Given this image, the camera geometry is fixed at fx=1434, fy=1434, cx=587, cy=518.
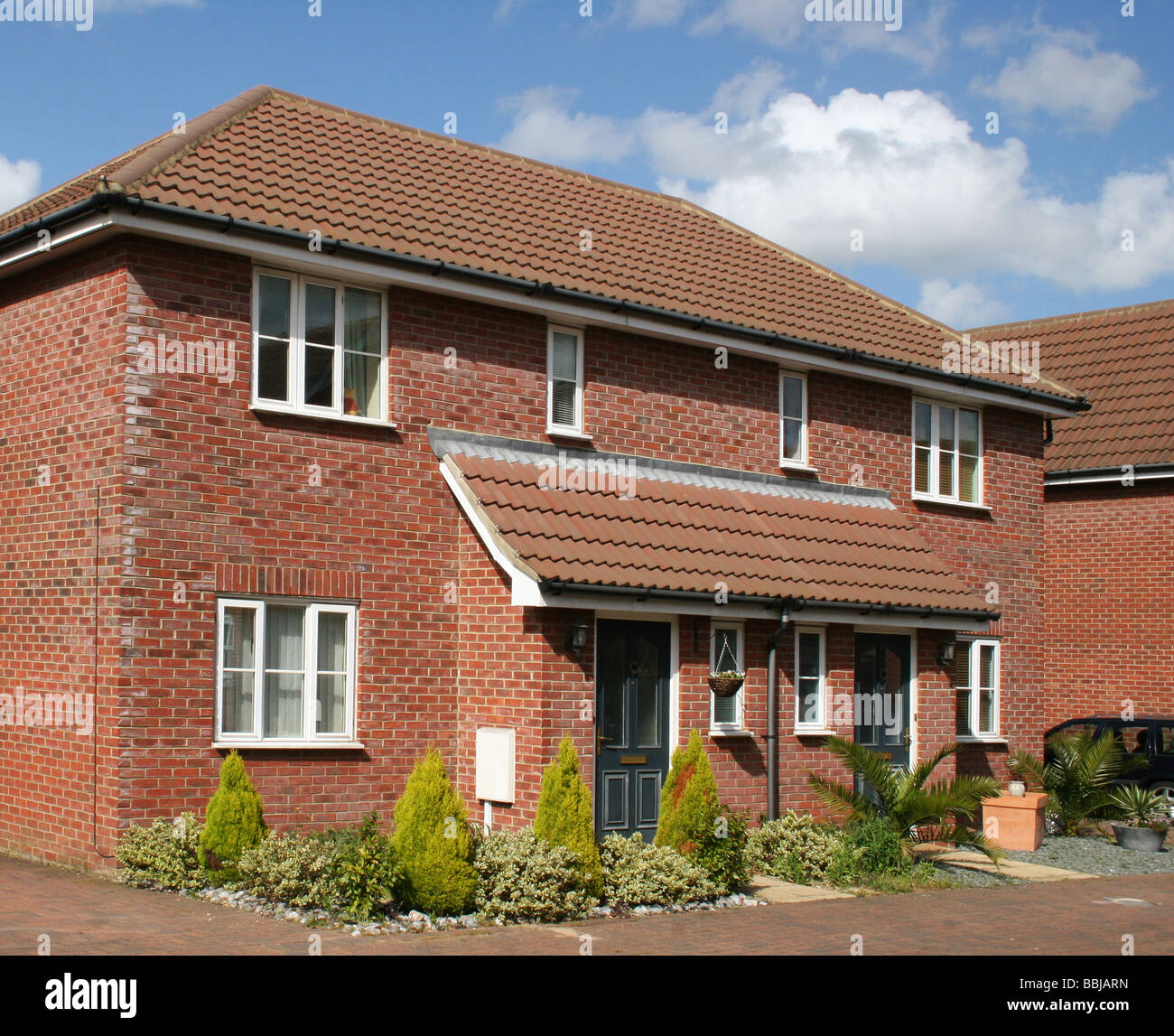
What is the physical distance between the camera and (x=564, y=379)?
16.7 m

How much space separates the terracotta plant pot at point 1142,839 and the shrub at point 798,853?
5032mm

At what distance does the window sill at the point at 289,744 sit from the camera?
13.6 meters

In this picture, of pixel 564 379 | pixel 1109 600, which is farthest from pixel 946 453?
pixel 564 379

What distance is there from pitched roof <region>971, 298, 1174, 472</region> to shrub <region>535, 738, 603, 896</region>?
1524 centimetres

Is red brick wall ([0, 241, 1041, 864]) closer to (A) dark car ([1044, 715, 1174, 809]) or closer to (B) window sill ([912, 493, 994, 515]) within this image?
(B) window sill ([912, 493, 994, 515])

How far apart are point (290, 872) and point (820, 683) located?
751 cm

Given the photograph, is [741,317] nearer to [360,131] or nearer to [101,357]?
[360,131]

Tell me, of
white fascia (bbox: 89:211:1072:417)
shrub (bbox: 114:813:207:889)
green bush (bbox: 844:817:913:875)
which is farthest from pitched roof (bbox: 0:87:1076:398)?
green bush (bbox: 844:817:913:875)

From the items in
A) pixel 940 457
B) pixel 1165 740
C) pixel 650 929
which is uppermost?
pixel 940 457

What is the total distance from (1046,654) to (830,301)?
8780 millimetres

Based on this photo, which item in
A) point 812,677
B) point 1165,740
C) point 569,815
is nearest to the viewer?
point 569,815

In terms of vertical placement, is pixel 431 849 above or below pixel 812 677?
below

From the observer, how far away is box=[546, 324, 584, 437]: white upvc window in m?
16.5

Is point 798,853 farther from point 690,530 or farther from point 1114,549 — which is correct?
point 1114,549
